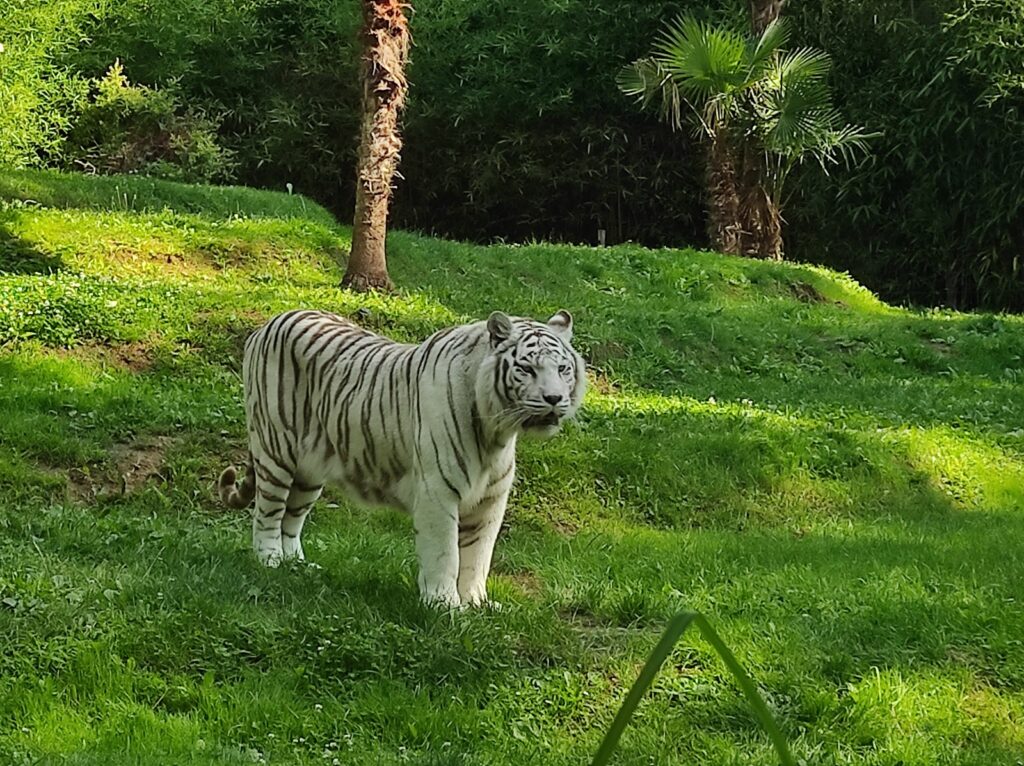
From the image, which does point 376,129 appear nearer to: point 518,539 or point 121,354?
point 121,354

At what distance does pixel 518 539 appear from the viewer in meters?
6.51

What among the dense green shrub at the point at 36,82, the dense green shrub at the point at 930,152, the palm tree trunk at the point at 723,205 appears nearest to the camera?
the dense green shrub at the point at 36,82

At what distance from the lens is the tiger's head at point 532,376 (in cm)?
448

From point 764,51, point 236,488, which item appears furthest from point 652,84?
point 236,488

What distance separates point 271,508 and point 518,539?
60.7 inches

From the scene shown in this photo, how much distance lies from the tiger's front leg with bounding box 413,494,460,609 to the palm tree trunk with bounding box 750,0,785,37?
1200 cm

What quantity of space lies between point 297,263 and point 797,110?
6.69m

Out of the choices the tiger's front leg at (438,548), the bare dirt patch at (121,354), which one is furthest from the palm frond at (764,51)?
the tiger's front leg at (438,548)

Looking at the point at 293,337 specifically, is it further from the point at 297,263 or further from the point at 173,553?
the point at 297,263

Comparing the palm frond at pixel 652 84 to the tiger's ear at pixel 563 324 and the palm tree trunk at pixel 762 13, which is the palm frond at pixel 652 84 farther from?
the tiger's ear at pixel 563 324

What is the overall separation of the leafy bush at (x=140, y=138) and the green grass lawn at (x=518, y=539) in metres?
3.20

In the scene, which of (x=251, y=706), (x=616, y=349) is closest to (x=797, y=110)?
(x=616, y=349)

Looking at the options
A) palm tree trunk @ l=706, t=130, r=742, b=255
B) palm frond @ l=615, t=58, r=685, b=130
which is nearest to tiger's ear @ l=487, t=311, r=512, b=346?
palm frond @ l=615, t=58, r=685, b=130

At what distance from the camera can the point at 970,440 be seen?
28.1 ft
